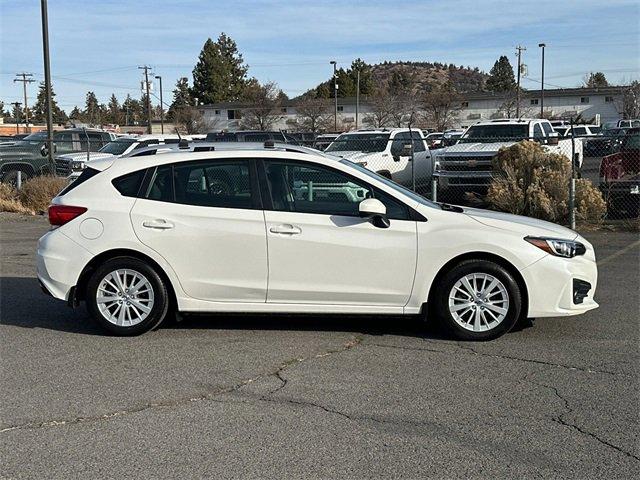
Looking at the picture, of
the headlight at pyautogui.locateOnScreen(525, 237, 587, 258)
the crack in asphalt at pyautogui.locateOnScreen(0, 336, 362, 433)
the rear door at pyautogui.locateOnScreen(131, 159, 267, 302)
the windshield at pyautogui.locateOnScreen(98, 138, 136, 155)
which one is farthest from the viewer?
the windshield at pyautogui.locateOnScreen(98, 138, 136, 155)

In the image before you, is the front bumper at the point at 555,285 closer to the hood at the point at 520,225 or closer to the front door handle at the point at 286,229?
the hood at the point at 520,225

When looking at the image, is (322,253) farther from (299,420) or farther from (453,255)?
(299,420)

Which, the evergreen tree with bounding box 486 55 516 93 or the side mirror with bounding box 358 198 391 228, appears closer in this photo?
the side mirror with bounding box 358 198 391 228

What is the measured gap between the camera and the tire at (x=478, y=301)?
21.4ft

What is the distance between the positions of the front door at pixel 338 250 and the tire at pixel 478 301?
36 cm

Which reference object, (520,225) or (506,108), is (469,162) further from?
(506,108)

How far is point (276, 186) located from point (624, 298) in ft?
14.1

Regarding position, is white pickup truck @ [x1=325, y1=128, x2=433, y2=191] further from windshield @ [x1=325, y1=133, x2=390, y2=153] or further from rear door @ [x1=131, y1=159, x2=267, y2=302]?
rear door @ [x1=131, y1=159, x2=267, y2=302]

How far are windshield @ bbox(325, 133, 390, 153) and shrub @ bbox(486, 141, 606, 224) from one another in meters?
4.60

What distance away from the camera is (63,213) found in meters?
6.93

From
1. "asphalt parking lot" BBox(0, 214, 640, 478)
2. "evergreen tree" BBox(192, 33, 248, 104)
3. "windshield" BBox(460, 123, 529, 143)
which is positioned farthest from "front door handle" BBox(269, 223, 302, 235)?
"evergreen tree" BBox(192, 33, 248, 104)

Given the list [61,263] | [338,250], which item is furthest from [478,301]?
[61,263]

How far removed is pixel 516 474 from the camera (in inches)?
160

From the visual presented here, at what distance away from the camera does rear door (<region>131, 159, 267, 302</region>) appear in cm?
668
